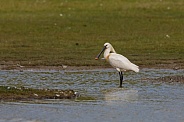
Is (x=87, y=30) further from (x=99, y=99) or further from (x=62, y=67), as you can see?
(x=99, y=99)

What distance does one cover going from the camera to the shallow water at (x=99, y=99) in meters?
11.5

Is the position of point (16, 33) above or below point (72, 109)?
above

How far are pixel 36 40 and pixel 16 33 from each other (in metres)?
1.97

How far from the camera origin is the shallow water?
37.8 feet

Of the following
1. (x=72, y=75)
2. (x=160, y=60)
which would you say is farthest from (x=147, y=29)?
(x=72, y=75)

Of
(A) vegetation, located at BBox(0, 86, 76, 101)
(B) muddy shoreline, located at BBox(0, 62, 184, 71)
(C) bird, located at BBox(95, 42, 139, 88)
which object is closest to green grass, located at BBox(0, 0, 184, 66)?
(B) muddy shoreline, located at BBox(0, 62, 184, 71)

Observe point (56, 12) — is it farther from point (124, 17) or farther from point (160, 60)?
point (160, 60)

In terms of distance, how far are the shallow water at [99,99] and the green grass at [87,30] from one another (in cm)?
193

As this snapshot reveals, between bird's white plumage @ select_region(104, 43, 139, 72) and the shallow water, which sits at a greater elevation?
bird's white plumage @ select_region(104, 43, 139, 72)

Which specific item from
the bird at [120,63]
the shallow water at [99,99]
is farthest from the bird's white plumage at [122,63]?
the shallow water at [99,99]

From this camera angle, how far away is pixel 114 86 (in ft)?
50.0

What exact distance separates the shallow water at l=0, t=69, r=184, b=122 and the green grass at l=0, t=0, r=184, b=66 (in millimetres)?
1927

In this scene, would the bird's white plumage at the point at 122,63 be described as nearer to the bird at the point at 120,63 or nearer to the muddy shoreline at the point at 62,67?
the bird at the point at 120,63

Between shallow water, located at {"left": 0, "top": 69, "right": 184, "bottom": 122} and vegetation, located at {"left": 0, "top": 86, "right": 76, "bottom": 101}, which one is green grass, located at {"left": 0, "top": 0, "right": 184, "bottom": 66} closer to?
shallow water, located at {"left": 0, "top": 69, "right": 184, "bottom": 122}
